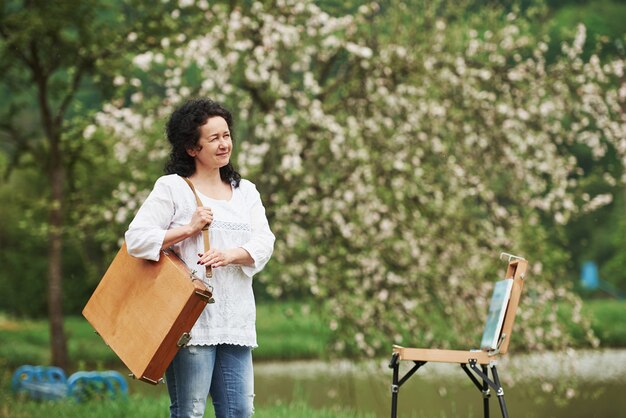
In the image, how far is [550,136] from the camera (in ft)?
32.7

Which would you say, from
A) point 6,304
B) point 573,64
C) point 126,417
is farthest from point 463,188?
point 6,304

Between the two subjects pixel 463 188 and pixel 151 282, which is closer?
pixel 151 282

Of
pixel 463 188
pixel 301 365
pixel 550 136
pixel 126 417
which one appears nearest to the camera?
pixel 126 417

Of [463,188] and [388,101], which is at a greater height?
[388,101]

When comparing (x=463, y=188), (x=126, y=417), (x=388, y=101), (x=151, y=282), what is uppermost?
(x=388, y=101)

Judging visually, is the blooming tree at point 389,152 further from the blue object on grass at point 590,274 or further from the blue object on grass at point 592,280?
the blue object on grass at point 590,274

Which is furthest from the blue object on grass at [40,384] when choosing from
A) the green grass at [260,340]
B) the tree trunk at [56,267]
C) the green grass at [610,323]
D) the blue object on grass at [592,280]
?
the blue object on grass at [592,280]

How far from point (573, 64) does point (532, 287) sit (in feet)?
6.83

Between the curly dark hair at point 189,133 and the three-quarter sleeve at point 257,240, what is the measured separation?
10cm

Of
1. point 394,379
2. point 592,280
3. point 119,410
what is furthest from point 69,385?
point 592,280

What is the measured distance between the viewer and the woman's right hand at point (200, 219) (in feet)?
12.3

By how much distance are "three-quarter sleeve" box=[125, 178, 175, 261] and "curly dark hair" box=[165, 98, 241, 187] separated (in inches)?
7.1

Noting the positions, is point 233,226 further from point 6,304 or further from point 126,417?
point 6,304

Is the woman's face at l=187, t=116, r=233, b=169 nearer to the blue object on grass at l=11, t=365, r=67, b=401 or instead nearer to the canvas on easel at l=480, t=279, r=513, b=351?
the canvas on easel at l=480, t=279, r=513, b=351
